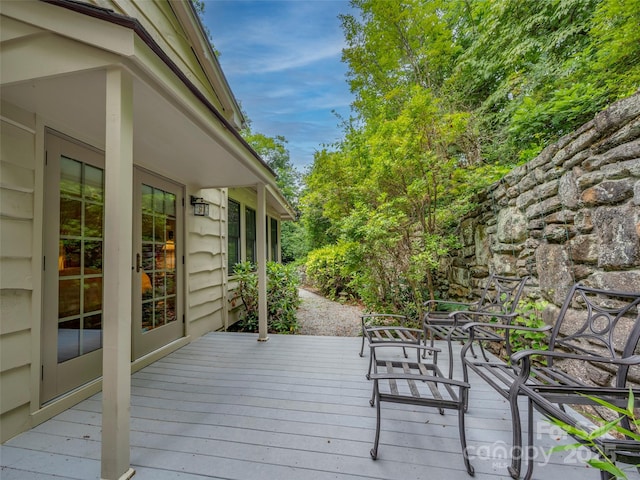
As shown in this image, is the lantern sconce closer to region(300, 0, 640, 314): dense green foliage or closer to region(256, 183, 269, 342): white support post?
region(256, 183, 269, 342): white support post

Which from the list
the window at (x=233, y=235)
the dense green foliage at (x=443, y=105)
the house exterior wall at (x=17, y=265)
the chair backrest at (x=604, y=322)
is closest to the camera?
the chair backrest at (x=604, y=322)

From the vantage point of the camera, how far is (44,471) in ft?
5.09

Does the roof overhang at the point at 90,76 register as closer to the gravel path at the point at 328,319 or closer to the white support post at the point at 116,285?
the white support post at the point at 116,285

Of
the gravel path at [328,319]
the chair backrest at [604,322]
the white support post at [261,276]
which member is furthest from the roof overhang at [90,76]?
the gravel path at [328,319]

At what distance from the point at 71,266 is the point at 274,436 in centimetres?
216

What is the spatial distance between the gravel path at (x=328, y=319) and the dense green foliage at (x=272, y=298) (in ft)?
1.50

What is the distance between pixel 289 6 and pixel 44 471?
7950 mm

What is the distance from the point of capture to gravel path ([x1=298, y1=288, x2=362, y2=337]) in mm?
5225

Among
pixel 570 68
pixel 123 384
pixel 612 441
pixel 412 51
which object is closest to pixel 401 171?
pixel 570 68

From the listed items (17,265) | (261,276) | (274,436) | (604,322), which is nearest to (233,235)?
(261,276)

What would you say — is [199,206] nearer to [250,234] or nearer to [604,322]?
[250,234]

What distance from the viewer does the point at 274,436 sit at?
1.83m

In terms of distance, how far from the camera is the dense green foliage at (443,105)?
148 inches

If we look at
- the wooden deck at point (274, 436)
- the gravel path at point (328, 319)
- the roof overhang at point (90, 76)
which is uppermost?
the roof overhang at point (90, 76)
